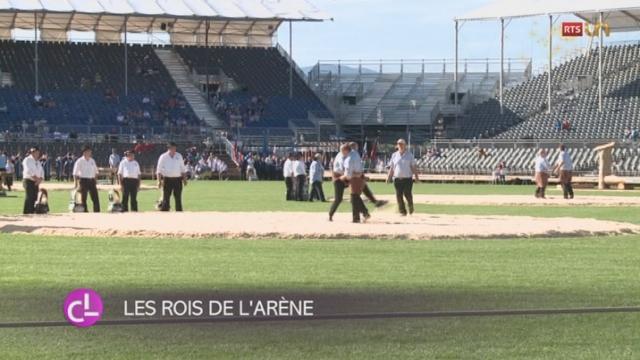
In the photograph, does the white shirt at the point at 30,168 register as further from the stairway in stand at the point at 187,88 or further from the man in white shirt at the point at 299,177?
the stairway in stand at the point at 187,88

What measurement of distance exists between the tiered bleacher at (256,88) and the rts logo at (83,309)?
6949 centimetres

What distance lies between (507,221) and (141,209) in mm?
12270

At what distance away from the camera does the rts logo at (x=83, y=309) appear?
470 inches

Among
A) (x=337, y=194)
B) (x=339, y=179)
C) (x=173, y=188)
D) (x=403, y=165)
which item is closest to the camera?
(x=337, y=194)

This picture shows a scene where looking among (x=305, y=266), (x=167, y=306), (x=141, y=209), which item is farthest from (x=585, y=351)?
(x=141, y=209)

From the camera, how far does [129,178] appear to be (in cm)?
3328

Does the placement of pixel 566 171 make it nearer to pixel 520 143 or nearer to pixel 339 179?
pixel 339 179

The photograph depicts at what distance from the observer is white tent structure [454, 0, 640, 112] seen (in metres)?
71.1

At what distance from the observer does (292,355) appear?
10.8 metres

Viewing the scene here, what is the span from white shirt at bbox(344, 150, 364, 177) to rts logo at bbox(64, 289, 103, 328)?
14.6 m

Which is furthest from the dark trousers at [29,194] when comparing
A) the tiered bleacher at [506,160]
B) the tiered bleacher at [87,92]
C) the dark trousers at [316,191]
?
the tiered bleacher at [87,92]

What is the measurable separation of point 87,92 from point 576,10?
31.1 metres

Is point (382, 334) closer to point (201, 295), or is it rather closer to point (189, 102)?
point (201, 295)

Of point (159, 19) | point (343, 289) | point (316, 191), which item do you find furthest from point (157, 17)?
point (343, 289)
